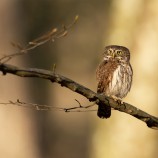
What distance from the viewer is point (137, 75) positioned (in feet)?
33.1

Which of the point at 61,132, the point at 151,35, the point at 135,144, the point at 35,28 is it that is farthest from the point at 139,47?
the point at 61,132

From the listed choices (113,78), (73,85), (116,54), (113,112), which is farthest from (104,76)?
(113,112)

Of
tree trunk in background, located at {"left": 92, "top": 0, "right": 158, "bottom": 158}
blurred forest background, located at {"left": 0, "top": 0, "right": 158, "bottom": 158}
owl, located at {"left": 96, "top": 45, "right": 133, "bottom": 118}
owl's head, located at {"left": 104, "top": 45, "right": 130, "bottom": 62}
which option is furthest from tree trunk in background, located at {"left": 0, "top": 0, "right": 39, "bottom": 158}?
owl, located at {"left": 96, "top": 45, "right": 133, "bottom": 118}

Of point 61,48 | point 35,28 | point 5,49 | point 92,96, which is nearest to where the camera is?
point 92,96

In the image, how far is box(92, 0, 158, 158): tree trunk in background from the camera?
10.0m

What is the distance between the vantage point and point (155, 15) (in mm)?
9977

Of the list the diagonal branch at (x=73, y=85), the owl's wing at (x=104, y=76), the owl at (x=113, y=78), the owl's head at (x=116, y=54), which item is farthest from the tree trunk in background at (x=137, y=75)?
the diagonal branch at (x=73, y=85)

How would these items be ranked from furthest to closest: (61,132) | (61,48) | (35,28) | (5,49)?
(61,48) → (61,132) → (35,28) → (5,49)

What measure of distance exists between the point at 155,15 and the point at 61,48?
553 centimetres

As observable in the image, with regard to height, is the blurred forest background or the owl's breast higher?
the blurred forest background

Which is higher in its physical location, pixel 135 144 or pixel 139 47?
pixel 139 47

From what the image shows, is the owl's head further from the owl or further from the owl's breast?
the owl's breast

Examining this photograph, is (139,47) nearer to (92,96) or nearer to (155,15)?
(155,15)

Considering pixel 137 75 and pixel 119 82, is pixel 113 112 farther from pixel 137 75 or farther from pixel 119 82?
pixel 119 82
